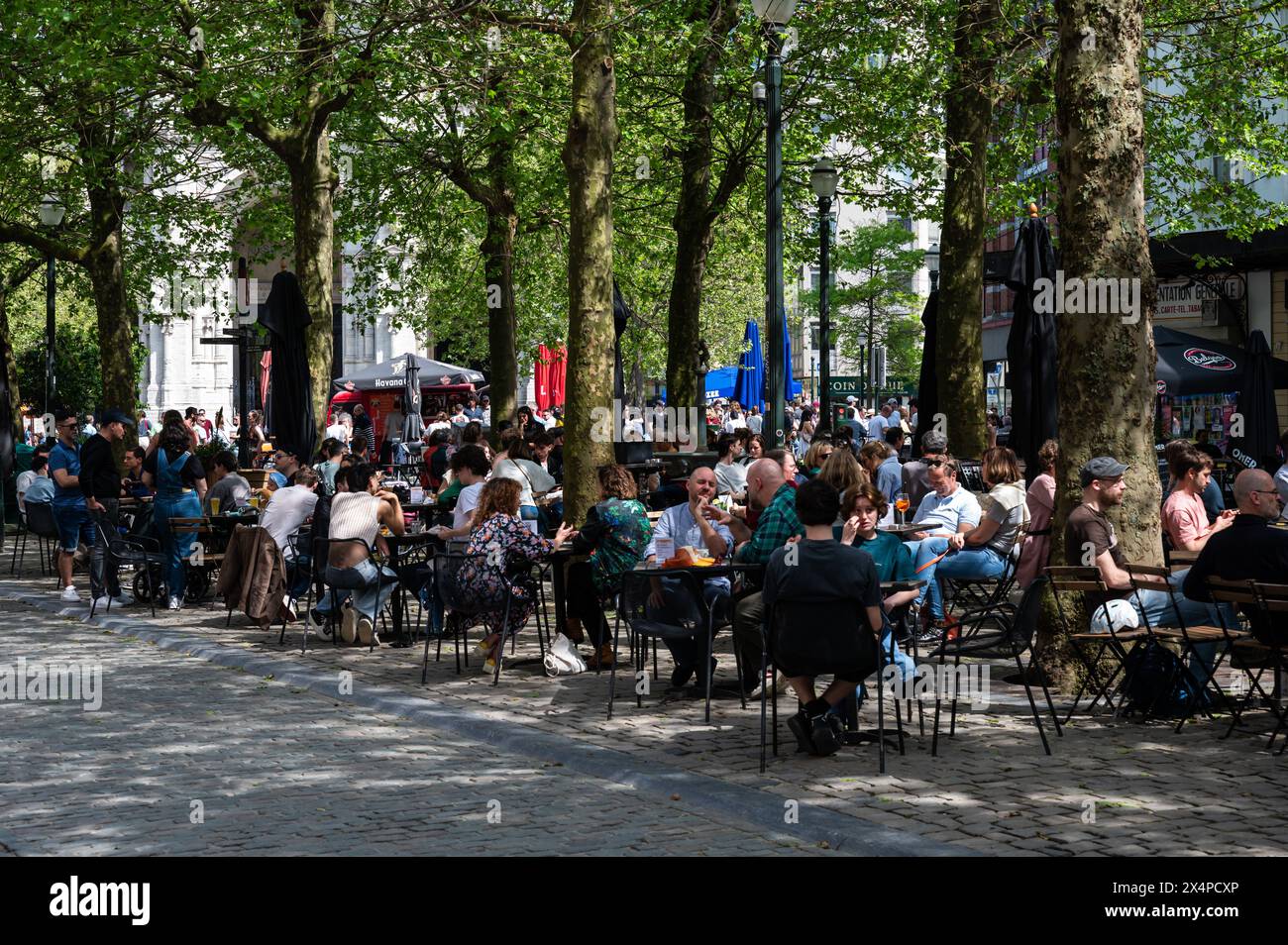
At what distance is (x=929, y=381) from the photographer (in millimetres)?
19719

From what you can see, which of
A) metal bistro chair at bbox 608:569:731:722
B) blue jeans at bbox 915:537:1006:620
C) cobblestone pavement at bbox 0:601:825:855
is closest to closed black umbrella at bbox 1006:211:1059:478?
blue jeans at bbox 915:537:1006:620

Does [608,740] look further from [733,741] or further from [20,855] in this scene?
[20,855]

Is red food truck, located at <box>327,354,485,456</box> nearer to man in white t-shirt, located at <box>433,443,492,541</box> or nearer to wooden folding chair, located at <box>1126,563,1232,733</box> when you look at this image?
man in white t-shirt, located at <box>433,443,492,541</box>

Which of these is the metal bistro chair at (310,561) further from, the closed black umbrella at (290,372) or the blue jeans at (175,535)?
the closed black umbrella at (290,372)

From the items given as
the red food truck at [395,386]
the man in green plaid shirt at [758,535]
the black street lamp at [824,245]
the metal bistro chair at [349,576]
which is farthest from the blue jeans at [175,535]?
the red food truck at [395,386]

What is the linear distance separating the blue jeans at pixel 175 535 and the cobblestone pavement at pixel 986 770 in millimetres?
5870

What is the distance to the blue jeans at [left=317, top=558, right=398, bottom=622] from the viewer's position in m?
13.6

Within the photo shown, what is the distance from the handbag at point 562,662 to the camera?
12.1 metres

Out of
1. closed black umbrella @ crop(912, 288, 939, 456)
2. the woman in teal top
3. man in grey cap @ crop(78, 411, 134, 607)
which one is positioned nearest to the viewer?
the woman in teal top

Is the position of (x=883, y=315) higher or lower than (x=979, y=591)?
higher

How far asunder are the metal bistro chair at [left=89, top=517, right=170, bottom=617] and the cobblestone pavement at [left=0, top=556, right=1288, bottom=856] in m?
5.65
